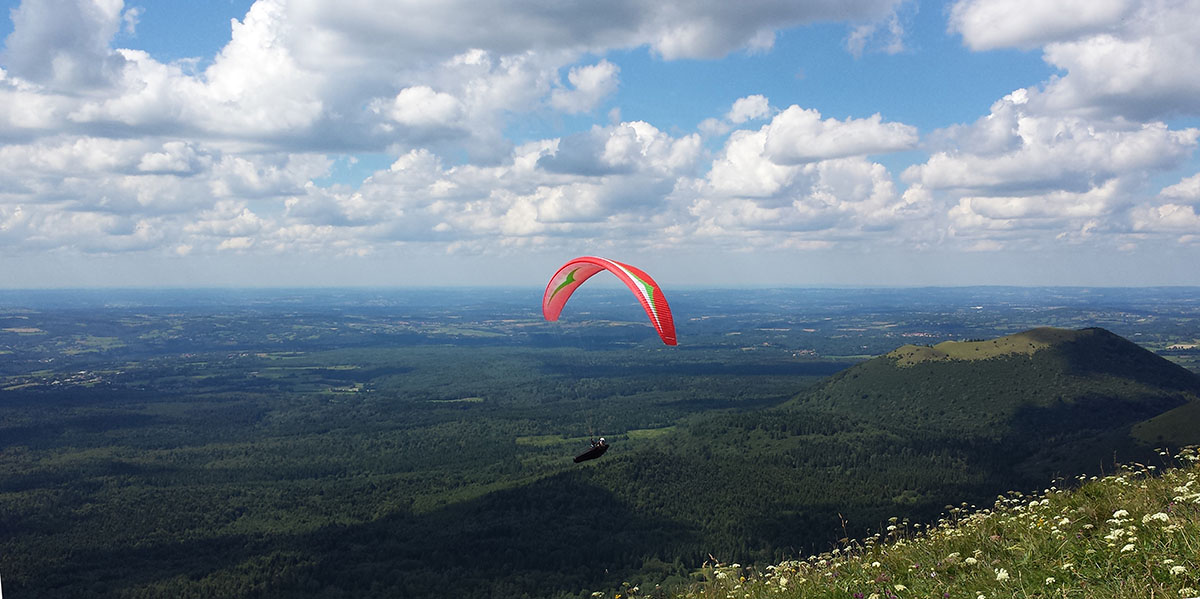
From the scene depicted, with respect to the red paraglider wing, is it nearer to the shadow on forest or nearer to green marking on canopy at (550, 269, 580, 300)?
green marking on canopy at (550, 269, 580, 300)

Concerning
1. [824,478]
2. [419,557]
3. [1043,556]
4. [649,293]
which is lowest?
[419,557]

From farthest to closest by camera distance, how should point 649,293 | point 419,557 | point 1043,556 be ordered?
point 419,557 → point 649,293 → point 1043,556

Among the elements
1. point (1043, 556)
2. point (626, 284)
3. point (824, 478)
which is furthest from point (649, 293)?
point (824, 478)

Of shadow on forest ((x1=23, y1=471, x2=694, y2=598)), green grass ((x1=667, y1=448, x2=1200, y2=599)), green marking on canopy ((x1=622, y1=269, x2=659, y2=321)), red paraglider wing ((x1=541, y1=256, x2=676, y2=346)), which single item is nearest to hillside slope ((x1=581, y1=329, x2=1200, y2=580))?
shadow on forest ((x1=23, y1=471, x2=694, y2=598))

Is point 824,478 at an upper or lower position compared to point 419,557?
upper

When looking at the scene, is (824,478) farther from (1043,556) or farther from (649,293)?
(1043,556)

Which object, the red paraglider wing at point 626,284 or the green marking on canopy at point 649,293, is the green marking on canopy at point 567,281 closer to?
the red paraglider wing at point 626,284

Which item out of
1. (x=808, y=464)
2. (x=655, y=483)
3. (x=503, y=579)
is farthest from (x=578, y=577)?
(x=808, y=464)
